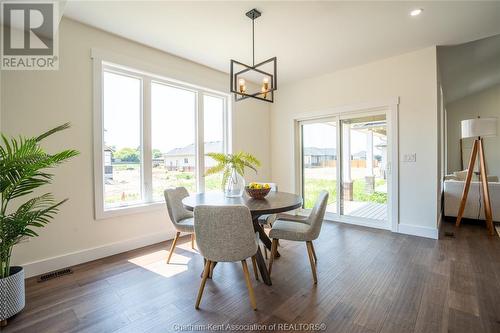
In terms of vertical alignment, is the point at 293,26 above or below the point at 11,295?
above

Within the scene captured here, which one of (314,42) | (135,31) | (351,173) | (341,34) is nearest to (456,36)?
(341,34)

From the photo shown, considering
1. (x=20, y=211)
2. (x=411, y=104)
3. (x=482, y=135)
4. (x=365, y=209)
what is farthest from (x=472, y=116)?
(x=20, y=211)

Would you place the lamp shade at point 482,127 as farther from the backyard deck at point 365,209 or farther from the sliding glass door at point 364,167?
the backyard deck at point 365,209

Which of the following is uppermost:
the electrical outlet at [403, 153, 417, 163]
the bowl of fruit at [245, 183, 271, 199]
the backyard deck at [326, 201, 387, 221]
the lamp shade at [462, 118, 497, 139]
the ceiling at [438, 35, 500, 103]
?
the ceiling at [438, 35, 500, 103]

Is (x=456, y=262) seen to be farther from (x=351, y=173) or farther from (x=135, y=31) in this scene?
(x=135, y=31)

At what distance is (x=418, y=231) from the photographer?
3.54 meters

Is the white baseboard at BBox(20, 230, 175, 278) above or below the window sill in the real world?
below

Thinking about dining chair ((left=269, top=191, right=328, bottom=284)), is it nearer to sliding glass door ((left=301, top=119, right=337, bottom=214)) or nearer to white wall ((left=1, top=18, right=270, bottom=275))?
white wall ((left=1, top=18, right=270, bottom=275))

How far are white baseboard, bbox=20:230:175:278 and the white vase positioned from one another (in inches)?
58.4

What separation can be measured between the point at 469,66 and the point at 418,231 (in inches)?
137

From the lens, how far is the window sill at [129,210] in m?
2.87

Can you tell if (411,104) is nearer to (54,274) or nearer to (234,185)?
(234,185)

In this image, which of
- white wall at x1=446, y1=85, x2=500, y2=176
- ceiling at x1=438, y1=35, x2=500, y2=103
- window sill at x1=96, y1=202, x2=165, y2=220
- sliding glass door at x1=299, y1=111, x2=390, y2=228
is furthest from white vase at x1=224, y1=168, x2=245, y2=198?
white wall at x1=446, y1=85, x2=500, y2=176

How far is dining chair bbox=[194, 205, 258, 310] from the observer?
Answer: 1.69 m
